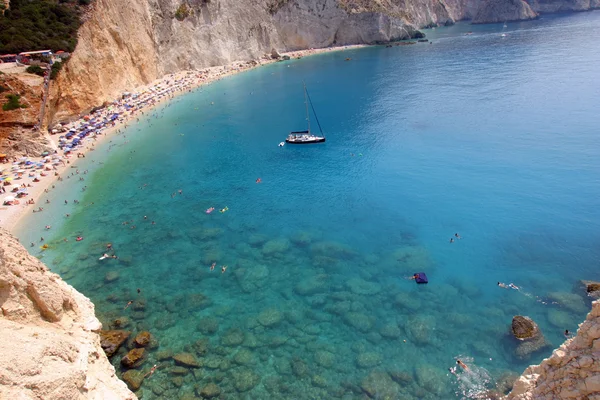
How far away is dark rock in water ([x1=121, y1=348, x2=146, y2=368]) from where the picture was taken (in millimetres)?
21609

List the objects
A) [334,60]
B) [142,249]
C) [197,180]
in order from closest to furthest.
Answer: [142,249], [197,180], [334,60]

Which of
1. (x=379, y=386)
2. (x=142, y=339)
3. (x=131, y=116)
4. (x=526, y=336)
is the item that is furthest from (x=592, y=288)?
(x=131, y=116)

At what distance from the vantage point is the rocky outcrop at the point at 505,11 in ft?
538

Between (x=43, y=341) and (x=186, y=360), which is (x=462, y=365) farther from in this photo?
(x=43, y=341)

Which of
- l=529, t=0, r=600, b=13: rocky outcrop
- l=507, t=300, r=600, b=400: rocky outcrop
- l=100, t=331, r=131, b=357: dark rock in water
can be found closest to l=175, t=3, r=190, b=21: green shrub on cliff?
l=100, t=331, r=131, b=357: dark rock in water

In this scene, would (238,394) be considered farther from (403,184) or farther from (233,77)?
(233,77)

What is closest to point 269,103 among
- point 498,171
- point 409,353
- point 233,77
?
point 233,77

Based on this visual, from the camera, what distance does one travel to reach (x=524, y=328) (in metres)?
21.8

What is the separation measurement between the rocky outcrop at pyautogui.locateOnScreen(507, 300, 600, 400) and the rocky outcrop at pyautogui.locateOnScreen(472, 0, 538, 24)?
660 ft

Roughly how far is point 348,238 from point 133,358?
19.7 metres

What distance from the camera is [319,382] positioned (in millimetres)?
20391

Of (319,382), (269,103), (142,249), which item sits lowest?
(319,382)

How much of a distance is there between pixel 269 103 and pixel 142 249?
4961 cm

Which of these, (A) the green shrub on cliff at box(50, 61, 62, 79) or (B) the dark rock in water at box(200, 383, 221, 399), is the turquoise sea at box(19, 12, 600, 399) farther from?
(A) the green shrub on cliff at box(50, 61, 62, 79)
